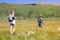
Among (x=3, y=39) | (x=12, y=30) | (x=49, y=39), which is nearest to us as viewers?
(x=3, y=39)

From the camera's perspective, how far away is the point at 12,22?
1576 cm

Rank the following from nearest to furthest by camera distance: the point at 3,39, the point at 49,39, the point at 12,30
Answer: the point at 3,39, the point at 49,39, the point at 12,30

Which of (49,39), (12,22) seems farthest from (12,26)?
(49,39)

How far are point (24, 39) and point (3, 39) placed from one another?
68 cm

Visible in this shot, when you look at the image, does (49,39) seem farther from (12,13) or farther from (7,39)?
(12,13)

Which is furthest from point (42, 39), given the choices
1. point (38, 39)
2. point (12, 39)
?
point (12, 39)

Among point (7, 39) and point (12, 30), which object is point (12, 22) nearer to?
point (12, 30)

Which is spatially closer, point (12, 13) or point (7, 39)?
point (7, 39)

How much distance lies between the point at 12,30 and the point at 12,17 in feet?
2.34

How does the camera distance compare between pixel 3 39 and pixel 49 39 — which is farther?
pixel 49 39

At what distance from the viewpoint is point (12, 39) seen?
9312mm

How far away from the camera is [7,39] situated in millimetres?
9352

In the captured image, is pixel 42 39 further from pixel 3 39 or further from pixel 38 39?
pixel 3 39

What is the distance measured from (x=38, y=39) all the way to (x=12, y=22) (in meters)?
6.32
